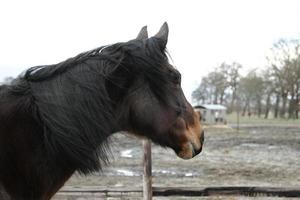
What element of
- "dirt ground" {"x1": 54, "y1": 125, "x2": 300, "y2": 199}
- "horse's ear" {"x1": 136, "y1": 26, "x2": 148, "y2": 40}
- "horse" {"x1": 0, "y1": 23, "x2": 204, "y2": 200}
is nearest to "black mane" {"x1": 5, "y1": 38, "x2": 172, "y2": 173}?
"horse" {"x1": 0, "y1": 23, "x2": 204, "y2": 200}

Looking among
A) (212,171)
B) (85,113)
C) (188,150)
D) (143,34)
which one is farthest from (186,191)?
(212,171)

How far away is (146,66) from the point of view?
7.61ft

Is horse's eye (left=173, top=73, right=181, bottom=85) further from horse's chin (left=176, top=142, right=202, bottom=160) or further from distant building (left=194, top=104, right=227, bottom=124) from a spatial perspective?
distant building (left=194, top=104, right=227, bottom=124)

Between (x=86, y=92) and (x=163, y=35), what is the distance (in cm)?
54

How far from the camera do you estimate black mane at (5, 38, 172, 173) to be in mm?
2156

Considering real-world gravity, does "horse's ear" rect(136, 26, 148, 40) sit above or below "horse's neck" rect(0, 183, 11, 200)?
above

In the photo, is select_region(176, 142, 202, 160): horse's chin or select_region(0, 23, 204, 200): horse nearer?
select_region(0, 23, 204, 200): horse

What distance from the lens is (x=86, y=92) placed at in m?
2.22

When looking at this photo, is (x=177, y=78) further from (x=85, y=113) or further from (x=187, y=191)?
(x=187, y=191)

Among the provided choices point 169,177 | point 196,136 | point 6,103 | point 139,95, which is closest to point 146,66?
point 139,95

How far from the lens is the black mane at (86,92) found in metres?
2.16

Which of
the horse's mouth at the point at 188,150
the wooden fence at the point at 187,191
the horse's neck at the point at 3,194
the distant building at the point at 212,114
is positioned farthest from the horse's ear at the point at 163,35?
the distant building at the point at 212,114

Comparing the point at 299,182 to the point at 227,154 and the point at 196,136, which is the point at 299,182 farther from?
the point at 196,136

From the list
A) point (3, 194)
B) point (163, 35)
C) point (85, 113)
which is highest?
point (163, 35)
